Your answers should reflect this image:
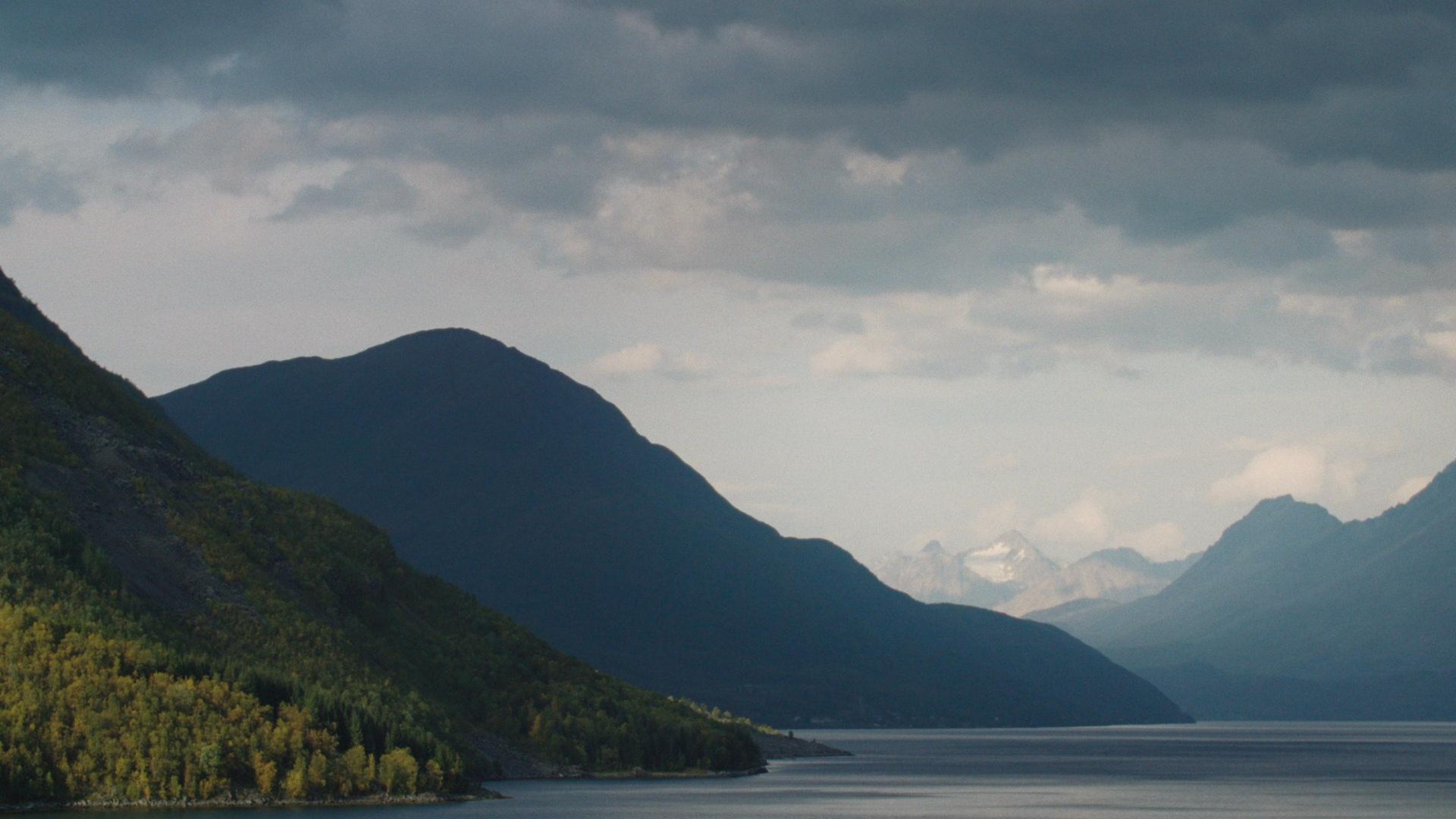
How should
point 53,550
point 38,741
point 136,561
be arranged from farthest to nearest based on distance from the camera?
point 136,561 < point 53,550 < point 38,741

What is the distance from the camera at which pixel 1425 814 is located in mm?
172250

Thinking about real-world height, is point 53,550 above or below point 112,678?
above

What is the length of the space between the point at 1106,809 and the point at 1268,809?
1603cm

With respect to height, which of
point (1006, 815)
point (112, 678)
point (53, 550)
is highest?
point (53, 550)

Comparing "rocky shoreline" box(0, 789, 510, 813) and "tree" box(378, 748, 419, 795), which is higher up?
"tree" box(378, 748, 419, 795)

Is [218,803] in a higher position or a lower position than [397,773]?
lower

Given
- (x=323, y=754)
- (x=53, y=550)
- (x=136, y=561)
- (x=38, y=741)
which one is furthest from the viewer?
(x=136, y=561)

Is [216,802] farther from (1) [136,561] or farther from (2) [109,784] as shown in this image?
(1) [136,561]

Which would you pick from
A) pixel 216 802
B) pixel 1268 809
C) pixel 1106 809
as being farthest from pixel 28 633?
pixel 1268 809

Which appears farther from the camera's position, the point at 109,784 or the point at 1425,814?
the point at 1425,814

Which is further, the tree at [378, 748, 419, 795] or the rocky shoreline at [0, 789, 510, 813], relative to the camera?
the tree at [378, 748, 419, 795]

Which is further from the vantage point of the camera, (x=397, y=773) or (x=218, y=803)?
(x=397, y=773)

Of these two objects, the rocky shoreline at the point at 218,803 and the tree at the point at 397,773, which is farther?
the tree at the point at 397,773

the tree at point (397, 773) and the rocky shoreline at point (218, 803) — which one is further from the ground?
the tree at point (397, 773)
